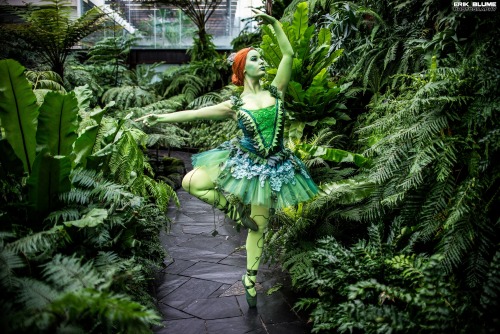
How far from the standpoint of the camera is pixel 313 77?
459cm

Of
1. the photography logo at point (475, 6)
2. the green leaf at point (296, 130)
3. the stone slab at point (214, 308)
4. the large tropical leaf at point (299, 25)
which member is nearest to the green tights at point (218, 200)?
the stone slab at point (214, 308)

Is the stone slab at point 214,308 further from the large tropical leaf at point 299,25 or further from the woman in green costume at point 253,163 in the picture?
the large tropical leaf at point 299,25

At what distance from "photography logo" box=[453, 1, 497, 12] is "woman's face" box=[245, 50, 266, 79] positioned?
171 cm

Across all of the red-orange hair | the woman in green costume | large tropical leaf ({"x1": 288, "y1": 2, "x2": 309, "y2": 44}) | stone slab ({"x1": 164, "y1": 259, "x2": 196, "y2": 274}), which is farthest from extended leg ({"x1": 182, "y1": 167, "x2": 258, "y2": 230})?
large tropical leaf ({"x1": 288, "y1": 2, "x2": 309, "y2": 44})

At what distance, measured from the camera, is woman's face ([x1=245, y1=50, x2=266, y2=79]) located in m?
2.66

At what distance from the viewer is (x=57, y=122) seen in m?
2.48

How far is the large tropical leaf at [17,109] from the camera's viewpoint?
242 centimetres

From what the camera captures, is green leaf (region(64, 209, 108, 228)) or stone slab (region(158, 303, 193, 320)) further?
stone slab (region(158, 303, 193, 320))

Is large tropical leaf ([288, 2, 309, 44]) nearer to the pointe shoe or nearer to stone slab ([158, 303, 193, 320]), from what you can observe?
the pointe shoe

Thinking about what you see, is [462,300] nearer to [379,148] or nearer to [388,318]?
[388,318]

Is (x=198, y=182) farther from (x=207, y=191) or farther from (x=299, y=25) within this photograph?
(x=299, y=25)

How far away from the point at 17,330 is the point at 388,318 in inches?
62.7

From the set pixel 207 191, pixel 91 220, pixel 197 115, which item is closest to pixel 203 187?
pixel 207 191

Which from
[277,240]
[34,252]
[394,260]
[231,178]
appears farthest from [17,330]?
[277,240]
